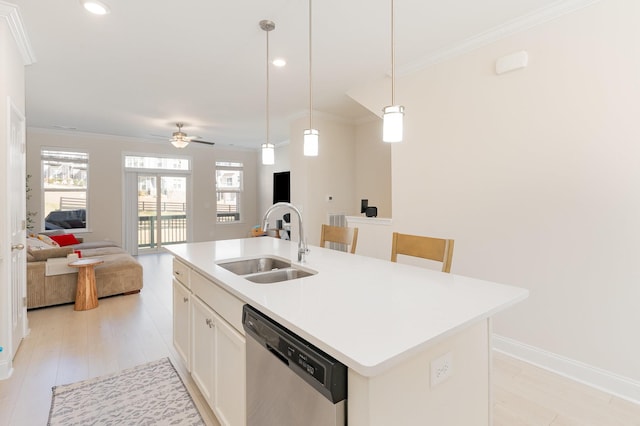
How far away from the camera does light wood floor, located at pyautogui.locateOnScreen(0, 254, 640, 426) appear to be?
188cm

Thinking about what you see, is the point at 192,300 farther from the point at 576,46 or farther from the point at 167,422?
the point at 576,46

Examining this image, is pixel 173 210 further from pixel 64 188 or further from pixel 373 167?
pixel 373 167

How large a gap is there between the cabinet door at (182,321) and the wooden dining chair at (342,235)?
3.61 feet

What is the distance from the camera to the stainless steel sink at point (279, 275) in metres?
1.81

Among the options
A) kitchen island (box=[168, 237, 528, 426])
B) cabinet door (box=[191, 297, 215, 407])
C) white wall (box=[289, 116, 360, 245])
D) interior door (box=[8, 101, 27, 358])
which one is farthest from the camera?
white wall (box=[289, 116, 360, 245])

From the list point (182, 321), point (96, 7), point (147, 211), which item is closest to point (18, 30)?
point (96, 7)

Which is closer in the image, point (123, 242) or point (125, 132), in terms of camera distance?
point (125, 132)

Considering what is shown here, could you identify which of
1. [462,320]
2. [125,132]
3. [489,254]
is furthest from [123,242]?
[462,320]

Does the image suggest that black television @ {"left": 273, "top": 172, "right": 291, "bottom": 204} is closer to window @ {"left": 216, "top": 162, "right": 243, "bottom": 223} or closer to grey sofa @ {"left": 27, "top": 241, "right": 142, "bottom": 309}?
window @ {"left": 216, "top": 162, "right": 243, "bottom": 223}

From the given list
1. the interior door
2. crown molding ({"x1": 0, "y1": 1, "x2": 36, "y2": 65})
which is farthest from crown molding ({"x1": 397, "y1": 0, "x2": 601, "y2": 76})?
the interior door

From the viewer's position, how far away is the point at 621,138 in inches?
80.7

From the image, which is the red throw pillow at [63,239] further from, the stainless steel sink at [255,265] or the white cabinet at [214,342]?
the stainless steel sink at [255,265]

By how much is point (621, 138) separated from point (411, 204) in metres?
1.68

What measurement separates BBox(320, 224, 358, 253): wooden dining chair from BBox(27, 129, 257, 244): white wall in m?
6.26
